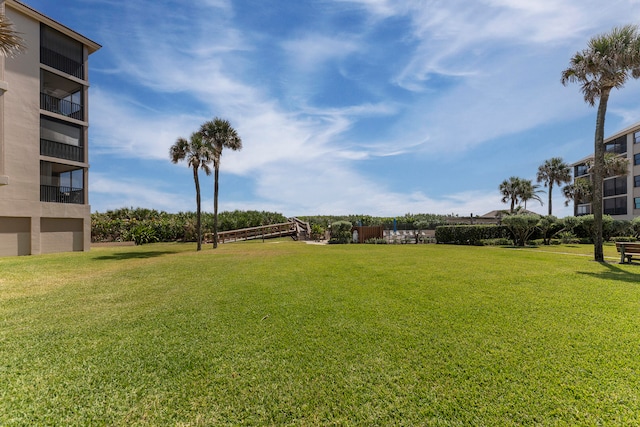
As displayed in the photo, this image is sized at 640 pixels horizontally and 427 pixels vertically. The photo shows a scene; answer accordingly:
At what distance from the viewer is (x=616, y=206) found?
40.0 metres

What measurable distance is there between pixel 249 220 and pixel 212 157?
13373 mm

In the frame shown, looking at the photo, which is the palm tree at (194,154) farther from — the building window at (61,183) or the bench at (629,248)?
the bench at (629,248)

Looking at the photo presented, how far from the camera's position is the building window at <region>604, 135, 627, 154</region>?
1492 inches

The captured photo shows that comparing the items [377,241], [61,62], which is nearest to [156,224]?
[61,62]

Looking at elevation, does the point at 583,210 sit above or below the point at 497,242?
above

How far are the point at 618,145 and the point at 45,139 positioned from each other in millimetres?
62115

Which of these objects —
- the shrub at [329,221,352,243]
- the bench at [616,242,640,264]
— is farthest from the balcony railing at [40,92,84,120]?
the bench at [616,242,640,264]

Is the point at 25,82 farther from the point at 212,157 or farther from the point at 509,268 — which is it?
the point at 509,268

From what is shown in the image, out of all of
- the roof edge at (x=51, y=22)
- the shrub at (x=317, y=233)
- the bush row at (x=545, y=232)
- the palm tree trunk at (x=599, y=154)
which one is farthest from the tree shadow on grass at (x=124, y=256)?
the bush row at (x=545, y=232)

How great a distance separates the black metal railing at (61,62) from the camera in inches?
719

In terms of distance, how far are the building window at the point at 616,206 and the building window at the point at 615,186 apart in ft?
2.83

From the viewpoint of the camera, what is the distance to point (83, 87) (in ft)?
66.6

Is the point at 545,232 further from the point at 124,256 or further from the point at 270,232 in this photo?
the point at 124,256

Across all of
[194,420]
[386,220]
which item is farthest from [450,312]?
[386,220]
